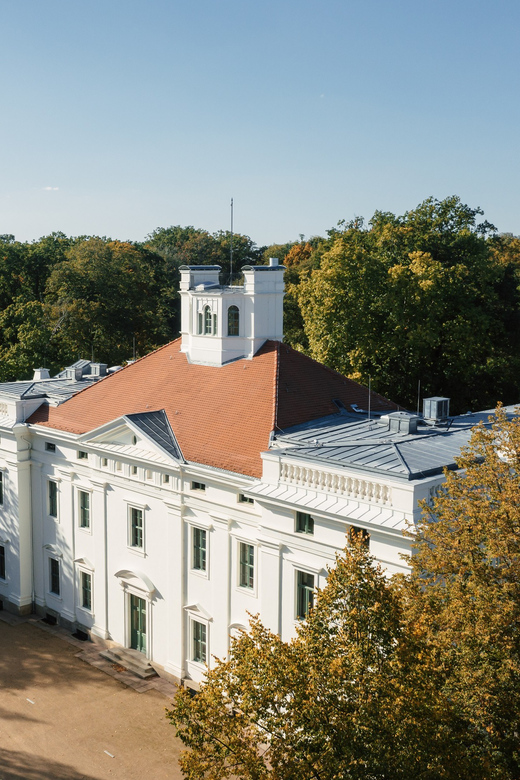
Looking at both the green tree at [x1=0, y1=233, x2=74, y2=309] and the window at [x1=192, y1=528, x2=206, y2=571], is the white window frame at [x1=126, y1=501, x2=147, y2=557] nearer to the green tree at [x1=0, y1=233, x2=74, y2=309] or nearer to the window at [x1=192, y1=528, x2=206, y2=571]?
the window at [x1=192, y1=528, x2=206, y2=571]

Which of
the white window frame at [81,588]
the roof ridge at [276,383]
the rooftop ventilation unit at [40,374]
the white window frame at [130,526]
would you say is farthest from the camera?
the rooftop ventilation unit at [40,374]

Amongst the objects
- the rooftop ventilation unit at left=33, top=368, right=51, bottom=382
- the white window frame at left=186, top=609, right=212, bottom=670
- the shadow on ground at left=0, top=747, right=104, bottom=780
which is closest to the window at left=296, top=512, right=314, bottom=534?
the white window frame at left=186, top=609, right=212, bottom=670

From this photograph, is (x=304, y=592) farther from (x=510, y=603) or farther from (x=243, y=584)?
(x=510, y=603)

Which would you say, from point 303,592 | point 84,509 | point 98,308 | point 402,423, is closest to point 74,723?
point 84,509

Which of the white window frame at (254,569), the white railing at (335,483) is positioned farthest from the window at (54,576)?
the white railing at (335,483)

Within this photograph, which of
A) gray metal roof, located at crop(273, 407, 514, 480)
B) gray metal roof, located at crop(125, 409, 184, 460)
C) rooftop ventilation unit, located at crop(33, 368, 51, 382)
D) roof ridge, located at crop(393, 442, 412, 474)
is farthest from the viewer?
rooftop ventilation unit, located at crop(33, 368, 51, 382)

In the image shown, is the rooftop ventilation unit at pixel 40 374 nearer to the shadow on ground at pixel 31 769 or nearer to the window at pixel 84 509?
the window at pixel 84 509

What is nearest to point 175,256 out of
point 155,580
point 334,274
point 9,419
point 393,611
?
point 334,274
